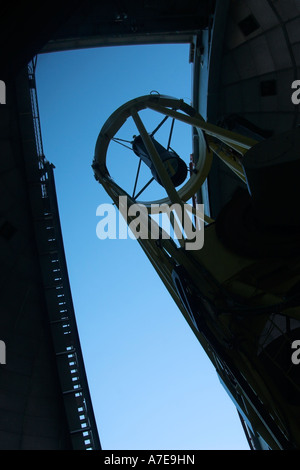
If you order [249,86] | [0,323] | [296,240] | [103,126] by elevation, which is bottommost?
[296,240]

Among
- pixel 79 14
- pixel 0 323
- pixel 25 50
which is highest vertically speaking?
pixel 79 14

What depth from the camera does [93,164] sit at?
14867 millimetres

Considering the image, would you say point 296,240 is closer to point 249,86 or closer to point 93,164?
point 93,164

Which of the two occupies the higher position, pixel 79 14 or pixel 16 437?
pixel 79 14

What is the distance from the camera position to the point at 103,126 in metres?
15.2

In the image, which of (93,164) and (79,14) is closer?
(93,164)

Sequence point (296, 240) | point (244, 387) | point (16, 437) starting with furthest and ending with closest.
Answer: point (16, 437)
point (296, 240)
point (244, 387)

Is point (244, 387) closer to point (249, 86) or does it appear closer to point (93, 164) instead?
point (93, 164)
